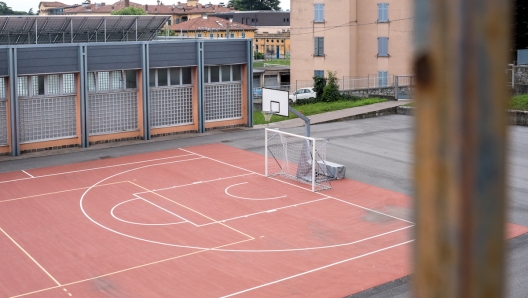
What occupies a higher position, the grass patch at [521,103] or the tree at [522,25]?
the tree at [522,25]

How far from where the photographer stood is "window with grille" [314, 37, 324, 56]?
51859mm

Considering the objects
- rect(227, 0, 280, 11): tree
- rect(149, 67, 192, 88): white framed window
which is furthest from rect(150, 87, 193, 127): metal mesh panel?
rect(227, 0, 280, 11): tree

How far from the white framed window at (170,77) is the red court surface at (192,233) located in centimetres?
597

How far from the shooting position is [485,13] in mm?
1116

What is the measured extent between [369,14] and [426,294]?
50.4 m

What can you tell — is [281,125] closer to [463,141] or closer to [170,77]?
[170,77]

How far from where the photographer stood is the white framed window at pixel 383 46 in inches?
1959

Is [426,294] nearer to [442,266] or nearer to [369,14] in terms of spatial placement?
[442,266]

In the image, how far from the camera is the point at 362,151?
91.9 ft

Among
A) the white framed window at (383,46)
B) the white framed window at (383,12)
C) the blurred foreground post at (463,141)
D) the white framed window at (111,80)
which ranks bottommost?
the blurred foreground post at (463,141)

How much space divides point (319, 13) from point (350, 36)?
A: 2979 millimetres

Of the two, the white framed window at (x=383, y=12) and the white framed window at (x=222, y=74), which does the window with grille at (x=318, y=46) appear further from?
the white framed window at (x=222, y=74)

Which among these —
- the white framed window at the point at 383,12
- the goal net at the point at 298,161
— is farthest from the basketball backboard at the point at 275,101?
the white framed window at the point at 383,12

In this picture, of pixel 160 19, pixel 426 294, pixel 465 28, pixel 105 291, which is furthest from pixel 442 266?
pixel 160 19
